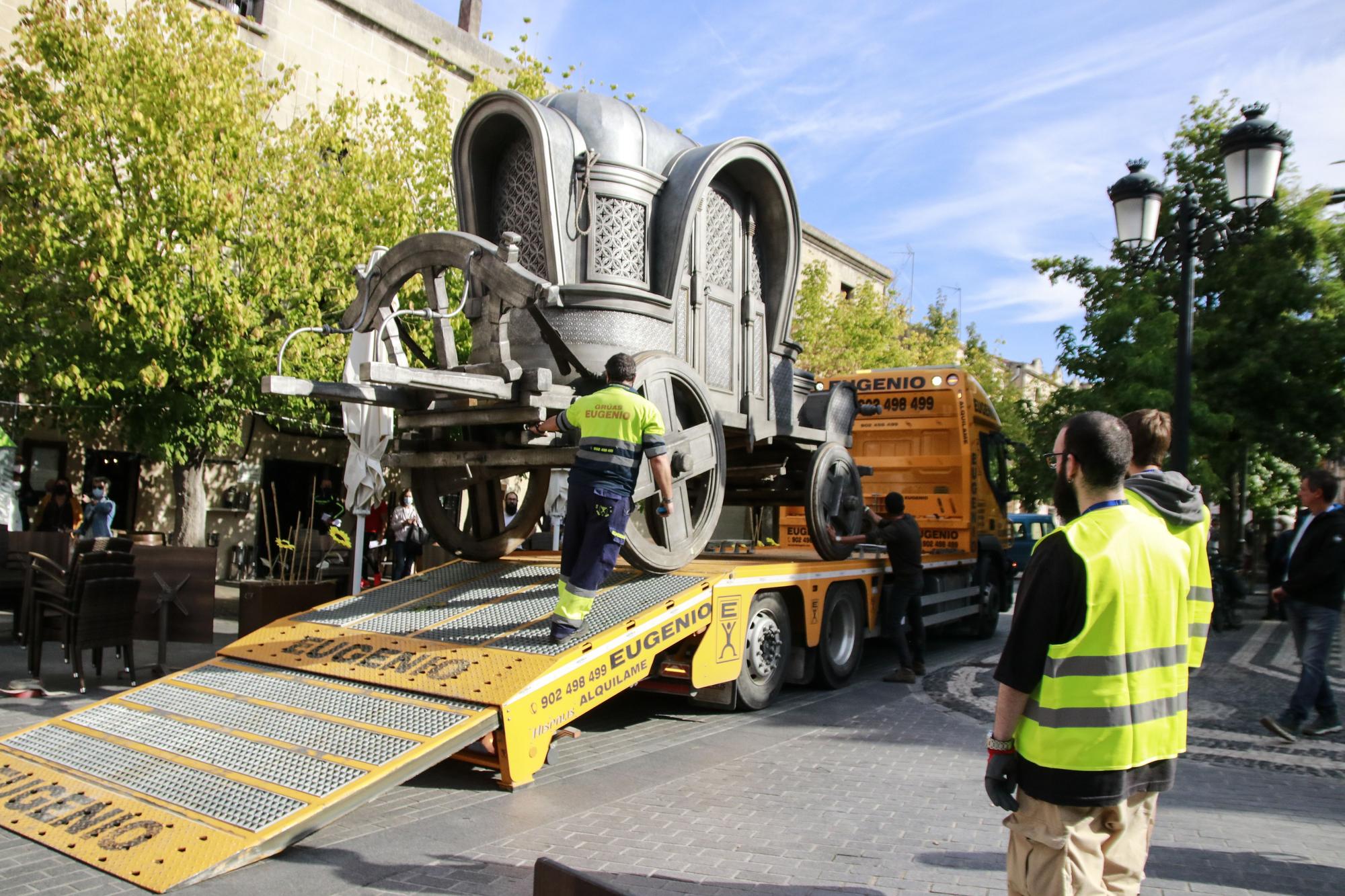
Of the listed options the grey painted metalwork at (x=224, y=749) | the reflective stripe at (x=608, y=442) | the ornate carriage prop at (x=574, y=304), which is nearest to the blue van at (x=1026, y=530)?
the ornate carriage prop at (x=574, y=304)

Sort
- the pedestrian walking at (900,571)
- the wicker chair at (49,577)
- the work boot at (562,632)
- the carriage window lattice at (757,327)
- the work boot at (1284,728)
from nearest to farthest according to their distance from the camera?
the work boot at (562,632)
the work boot at (1284,728)
the wicker chair at (49,577)
the carriage window lattice at (757,327)
the pedestrian walking at (900,571)

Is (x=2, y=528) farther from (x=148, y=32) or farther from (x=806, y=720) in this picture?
(x=806, y=720)

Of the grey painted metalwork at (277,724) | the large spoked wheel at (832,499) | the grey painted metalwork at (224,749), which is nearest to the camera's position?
the grey painted metalwork at (224,749)

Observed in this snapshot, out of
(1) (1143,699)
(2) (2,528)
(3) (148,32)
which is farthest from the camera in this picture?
(3) (148,32)

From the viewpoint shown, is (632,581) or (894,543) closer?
(632,581)

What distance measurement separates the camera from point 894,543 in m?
9.78

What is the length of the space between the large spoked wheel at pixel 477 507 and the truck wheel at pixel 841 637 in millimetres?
2663

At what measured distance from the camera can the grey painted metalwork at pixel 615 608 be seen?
5867 millimetres

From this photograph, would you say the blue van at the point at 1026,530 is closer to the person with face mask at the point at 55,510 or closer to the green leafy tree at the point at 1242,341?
the green leafy tree at the point at 1242,341

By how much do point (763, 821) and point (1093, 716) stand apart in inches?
107

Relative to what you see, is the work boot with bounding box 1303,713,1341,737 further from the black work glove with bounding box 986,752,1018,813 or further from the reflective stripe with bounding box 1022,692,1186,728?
the black work glove with bounding box 986,752,1018,813

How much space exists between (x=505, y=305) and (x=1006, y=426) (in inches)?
1247

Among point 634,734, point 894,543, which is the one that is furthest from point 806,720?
point 894,543

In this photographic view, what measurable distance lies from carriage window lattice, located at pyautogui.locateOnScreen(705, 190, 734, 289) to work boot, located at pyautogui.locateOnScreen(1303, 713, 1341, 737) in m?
5.39
